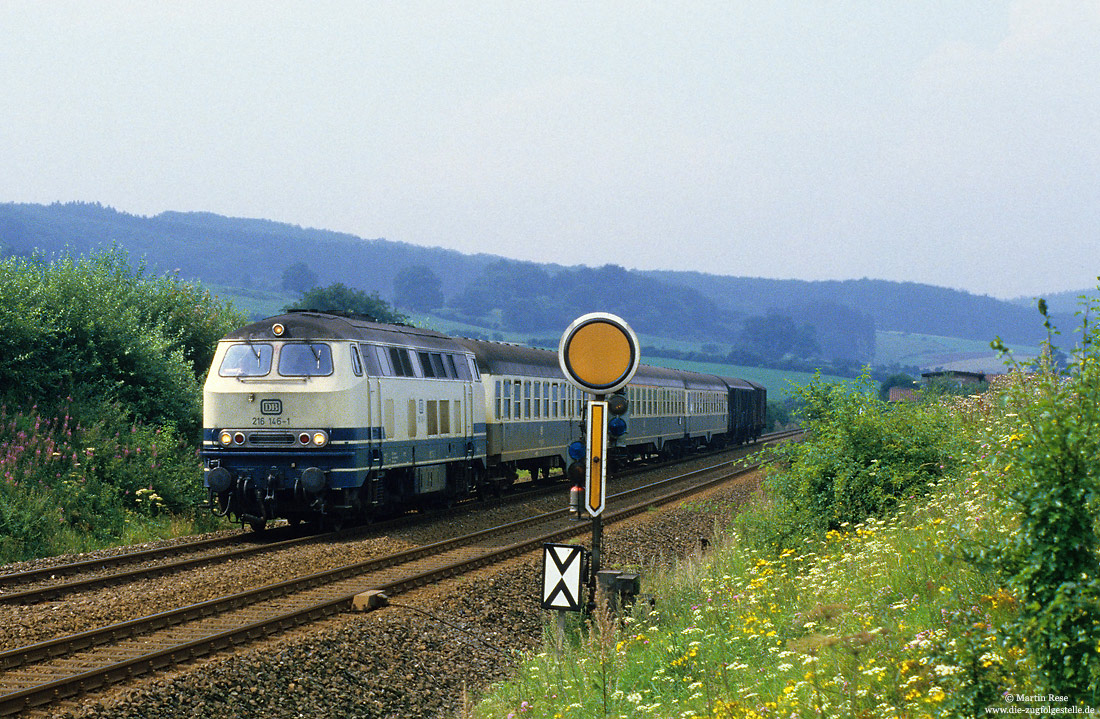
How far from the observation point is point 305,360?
1759 cm

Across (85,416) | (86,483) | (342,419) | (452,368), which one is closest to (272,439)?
(342,419)

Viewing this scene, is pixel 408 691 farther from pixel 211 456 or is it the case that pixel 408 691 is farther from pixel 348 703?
pixel 211 456

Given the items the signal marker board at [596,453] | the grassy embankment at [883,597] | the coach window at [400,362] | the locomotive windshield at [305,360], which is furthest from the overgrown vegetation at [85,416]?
the signal marker board at [596,453]

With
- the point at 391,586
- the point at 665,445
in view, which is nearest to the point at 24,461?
the point at 391,586

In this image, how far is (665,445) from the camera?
4259 cm

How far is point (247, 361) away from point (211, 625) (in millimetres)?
7534

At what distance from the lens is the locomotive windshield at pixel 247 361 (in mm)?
17703

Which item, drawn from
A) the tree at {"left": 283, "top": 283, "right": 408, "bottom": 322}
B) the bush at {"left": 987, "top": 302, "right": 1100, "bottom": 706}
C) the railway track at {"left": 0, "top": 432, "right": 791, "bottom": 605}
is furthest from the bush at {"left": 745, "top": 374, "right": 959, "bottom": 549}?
the tree at {"left": 283, "top": 283, "right": 408, "bottom": 322}

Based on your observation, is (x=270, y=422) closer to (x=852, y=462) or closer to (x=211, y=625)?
(x=211, y=625)

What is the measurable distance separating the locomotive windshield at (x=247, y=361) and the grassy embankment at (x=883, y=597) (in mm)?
7607

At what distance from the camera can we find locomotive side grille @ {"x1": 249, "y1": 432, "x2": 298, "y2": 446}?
17.3 m

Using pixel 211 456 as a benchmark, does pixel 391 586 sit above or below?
below

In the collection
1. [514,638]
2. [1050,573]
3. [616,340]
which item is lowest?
[514,638]

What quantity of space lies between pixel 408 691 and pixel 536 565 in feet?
19.6
